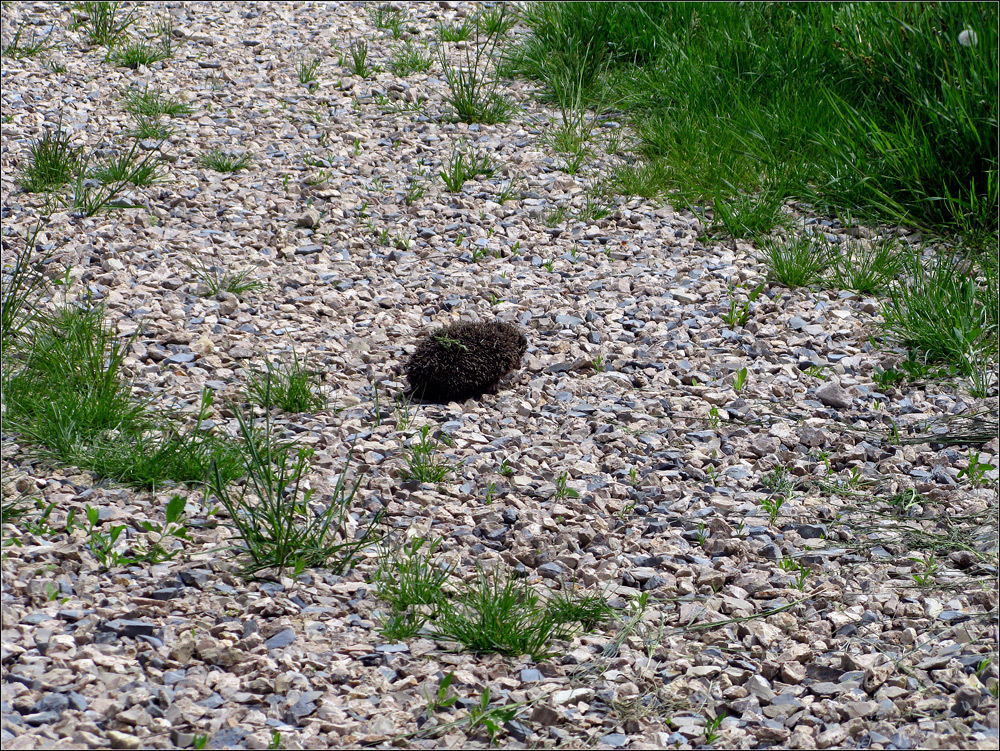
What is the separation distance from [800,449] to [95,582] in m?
2.68

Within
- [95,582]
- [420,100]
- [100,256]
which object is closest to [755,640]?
[95,582]

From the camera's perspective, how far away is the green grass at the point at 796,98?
5363mm

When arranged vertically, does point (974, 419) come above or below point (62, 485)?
above

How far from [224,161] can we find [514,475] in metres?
3.51

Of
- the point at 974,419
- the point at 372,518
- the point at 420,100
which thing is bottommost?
the point at 372,518

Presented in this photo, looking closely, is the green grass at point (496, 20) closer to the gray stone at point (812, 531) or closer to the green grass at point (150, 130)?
the green grass at point (150, 130)

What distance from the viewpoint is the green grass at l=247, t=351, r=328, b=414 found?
Result: 4129 millimetres

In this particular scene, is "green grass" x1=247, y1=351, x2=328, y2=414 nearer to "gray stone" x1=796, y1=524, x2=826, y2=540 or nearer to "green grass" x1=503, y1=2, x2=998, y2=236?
"gray stone" x1=796, y1=524, x2=826, y2=540

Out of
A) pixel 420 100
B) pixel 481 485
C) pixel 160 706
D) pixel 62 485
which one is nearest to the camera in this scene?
pixel 160 706

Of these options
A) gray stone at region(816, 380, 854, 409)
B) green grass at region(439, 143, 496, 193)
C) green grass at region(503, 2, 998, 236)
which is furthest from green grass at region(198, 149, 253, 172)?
gray stone at region(816, 380, 854, 409)

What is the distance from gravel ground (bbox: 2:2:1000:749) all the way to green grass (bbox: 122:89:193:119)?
0.23 feet

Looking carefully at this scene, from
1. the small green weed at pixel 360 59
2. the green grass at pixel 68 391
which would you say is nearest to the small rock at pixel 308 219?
the green grass at pixel 68 391

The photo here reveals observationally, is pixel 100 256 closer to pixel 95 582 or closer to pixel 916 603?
pixel 95 582

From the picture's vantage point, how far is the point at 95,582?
3.03 m
